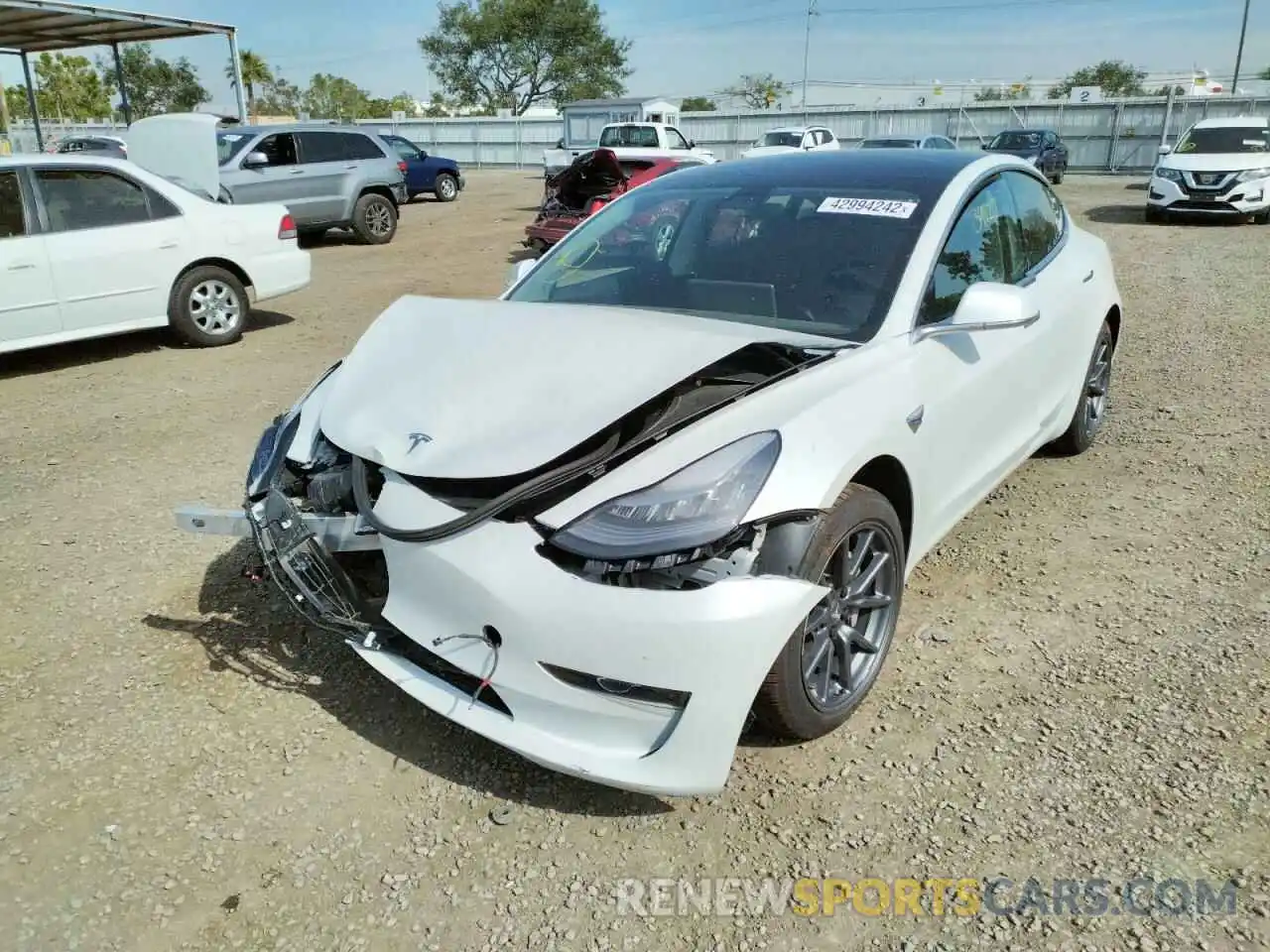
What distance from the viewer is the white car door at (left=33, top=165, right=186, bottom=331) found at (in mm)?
7051

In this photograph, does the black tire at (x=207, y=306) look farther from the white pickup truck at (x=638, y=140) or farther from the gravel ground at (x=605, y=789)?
the white pickup truck at (x=638, y=140)

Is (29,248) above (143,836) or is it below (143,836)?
above

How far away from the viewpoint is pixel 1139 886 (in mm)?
2215

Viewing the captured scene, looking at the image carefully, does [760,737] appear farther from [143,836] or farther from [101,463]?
[101,463]

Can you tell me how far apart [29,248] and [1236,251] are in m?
13.4

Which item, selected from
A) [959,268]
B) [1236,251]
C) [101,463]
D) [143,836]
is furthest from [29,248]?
[1236,251]

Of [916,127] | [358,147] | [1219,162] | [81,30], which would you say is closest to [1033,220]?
[358,147]

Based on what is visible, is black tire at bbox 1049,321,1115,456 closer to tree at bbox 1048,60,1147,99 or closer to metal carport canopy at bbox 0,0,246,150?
metal carport canopy at bbox 0,0,246,150

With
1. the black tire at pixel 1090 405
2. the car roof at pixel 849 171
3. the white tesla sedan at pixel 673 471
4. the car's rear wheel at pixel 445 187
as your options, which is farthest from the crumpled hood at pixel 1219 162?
the car's rear wheel at pixel 445 187

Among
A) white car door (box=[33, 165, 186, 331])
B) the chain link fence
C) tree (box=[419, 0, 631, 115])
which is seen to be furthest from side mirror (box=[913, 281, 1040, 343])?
tree (box=[419, 0, 631, 115])

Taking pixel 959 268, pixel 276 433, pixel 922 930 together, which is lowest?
pixel 922 930

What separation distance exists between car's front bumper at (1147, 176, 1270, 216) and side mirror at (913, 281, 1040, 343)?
565 inches

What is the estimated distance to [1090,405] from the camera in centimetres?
503

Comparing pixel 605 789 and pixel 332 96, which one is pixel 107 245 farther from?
pixel 332 96
